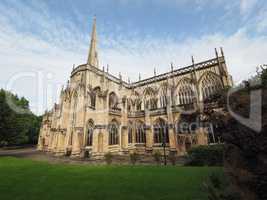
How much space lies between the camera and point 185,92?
26.6 meters

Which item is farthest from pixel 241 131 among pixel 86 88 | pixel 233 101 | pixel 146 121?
pixel 86 88

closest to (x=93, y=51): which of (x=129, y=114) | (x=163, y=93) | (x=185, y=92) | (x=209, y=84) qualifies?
(x=129, y=114)

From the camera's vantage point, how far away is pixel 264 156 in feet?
10.0

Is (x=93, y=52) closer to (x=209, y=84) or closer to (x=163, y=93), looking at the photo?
(x=163, y=93)

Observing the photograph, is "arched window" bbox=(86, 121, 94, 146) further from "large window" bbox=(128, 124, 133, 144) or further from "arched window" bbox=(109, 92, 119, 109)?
"arched window" bbox=(109, 92, 119, 109)

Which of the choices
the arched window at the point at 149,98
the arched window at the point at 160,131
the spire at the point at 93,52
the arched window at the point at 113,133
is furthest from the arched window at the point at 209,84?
the spire at the point at 93,52

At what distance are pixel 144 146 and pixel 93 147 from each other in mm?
8510

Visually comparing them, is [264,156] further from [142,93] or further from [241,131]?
[142,93]

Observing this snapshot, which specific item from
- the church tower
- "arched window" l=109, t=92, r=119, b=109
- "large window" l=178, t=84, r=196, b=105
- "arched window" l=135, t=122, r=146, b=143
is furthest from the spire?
"large window" l=178, t=84, r=196, b=105

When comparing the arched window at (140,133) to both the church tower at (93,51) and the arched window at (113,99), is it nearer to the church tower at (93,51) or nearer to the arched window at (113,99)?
the arched window at (113,99)

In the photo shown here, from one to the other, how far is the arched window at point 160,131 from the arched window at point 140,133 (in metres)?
2.22

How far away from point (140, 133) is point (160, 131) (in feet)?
12.0

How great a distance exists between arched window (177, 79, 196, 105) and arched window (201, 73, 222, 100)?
201cm

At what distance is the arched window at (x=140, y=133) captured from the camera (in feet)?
78.4
